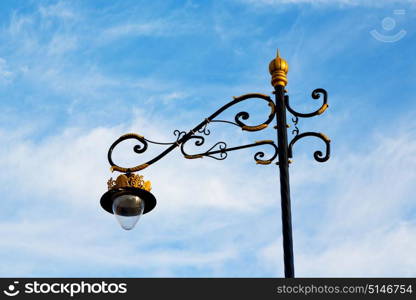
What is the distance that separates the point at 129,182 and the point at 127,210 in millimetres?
382

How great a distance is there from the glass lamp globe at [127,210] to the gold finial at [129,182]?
149mm

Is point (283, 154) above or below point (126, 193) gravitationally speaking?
below

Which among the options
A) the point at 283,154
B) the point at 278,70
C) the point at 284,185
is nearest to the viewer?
the point at 284,185

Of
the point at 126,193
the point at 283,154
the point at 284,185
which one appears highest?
Answer: the point at 126,193

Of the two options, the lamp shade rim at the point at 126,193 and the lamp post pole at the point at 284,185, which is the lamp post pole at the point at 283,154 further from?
the lamp shade rim at the point at 126,193

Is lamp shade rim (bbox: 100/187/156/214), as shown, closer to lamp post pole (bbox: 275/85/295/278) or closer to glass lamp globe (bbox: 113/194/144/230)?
glass lamp globe (bbox: 113/194/144/230)

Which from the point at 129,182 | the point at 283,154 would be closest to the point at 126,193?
the point at 129,182

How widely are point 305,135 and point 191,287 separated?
2424 mm

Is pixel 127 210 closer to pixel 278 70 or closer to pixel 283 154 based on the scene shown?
pixel 283 154

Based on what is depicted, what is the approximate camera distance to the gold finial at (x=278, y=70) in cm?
1116

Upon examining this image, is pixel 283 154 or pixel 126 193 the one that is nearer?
pixel 283 154

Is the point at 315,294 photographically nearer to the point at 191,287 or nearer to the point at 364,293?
the point at 364,293

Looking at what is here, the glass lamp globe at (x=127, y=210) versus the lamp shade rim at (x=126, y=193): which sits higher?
the lamp shade rim at (x=126, y=193)

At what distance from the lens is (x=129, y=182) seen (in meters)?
11.4
